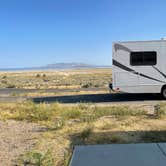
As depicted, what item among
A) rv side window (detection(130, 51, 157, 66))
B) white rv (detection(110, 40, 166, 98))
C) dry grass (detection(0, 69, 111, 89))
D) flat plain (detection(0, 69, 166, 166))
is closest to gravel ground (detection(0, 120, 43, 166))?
flat plain (detection(0, 69, 166, 166))

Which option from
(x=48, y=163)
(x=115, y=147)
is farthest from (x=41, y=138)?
(x=115, y=147)

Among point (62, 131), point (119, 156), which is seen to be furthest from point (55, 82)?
point (119, 156)

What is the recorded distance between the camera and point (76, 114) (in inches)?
412

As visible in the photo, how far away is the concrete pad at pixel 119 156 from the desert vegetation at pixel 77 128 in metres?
0.63

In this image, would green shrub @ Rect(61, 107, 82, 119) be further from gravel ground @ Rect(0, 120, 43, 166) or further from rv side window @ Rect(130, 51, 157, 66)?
rv side window @ Rect(130, 51, 157, 66)

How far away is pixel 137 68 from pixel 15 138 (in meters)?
8.20

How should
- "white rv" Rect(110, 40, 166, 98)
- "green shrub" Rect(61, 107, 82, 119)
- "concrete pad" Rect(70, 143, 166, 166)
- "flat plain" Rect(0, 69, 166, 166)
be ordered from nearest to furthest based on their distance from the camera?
"concrete pad" Rect(70, 143, 166, 166) < "flat plain" Rect(0, 69, 166, 166) < "green shrub" Rect(61, 107, 82, 119) < "white rv" Rect(110, 40, 166, 98)

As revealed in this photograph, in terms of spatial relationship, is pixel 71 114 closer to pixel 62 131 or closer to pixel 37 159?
pixel 62 131

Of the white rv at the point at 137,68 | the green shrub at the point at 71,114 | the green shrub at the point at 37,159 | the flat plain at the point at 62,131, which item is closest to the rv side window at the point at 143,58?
the white rv at the point at 137,68

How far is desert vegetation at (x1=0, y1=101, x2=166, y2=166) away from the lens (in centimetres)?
609

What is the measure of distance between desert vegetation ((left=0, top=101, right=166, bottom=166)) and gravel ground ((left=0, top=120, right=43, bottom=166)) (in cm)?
13

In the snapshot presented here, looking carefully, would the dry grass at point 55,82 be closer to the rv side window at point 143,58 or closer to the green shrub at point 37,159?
the rv side window at point 143,58

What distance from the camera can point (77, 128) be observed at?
8.53 m

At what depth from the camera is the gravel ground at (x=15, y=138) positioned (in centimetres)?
612
